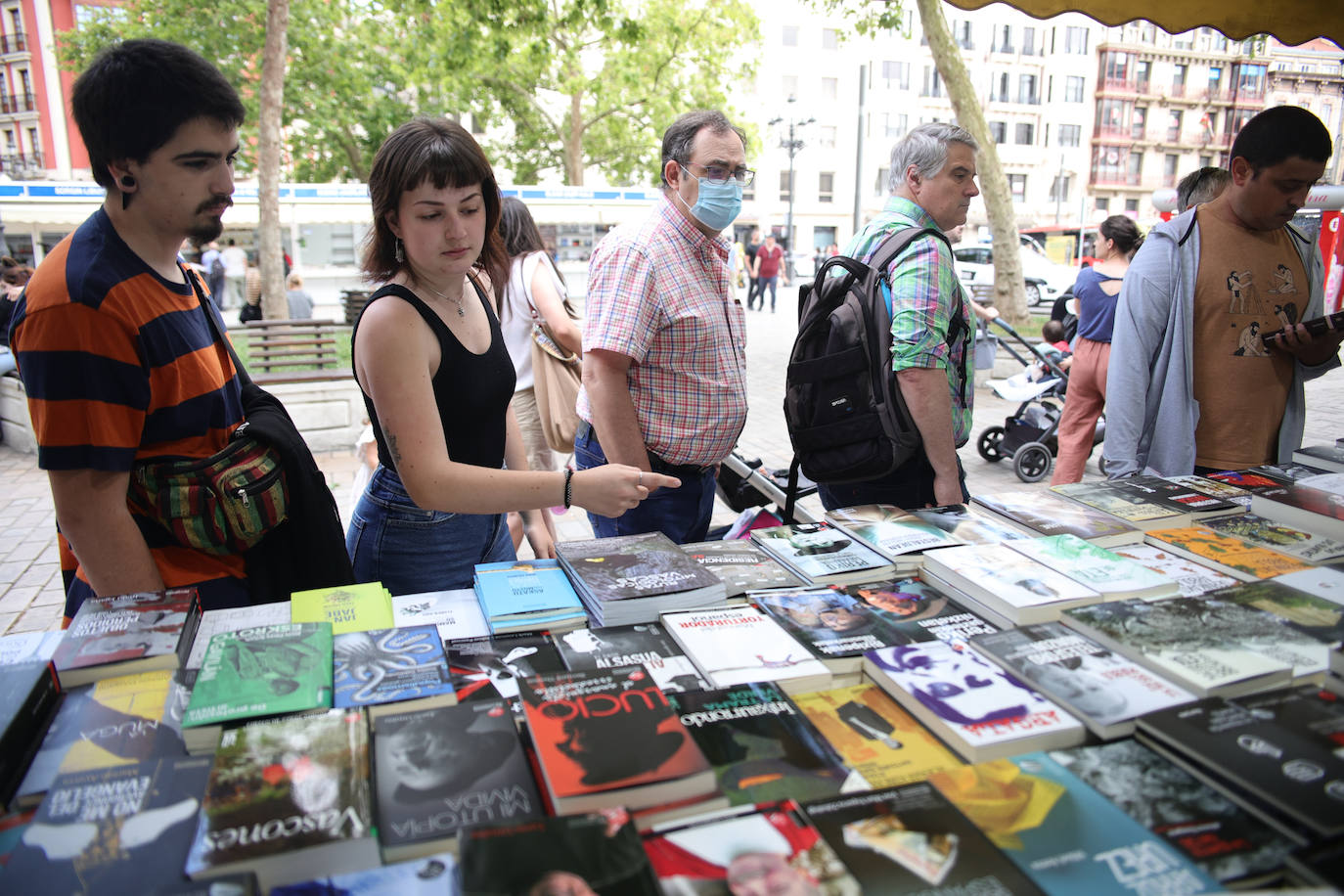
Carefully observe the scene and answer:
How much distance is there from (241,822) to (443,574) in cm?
117

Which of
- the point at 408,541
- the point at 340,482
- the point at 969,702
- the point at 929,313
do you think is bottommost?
the point at 340,482

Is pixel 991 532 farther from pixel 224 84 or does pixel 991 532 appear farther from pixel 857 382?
pixel 224 84

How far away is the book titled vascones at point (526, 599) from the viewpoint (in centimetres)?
142

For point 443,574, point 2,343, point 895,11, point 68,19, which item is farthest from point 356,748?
point 68,19

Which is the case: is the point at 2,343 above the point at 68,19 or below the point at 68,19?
below

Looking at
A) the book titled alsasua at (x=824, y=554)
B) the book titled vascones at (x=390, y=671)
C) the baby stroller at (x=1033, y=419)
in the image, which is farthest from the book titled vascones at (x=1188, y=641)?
the baby stroller at (x=1033, y=419)

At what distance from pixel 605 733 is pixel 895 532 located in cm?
100

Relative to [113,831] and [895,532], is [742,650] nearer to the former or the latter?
[895,532]

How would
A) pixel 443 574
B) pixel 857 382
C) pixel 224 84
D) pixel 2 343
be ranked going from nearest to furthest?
pixel 224 84 → pixel 443 574 → pixel 857 382 → pixel 2 343

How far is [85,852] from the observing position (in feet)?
2.77

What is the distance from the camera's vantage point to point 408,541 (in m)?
1.98

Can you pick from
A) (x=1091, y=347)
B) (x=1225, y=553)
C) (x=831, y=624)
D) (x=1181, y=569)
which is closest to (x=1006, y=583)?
(x=831, y=624)

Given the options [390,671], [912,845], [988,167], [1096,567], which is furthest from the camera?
[988,167]

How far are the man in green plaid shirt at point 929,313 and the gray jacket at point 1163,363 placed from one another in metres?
0.61
